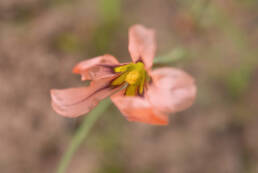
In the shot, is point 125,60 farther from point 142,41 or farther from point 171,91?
Result: point 171,91

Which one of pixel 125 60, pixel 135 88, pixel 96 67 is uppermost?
pixel 96 67

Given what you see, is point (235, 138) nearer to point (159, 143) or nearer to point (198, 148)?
point (198, 148)

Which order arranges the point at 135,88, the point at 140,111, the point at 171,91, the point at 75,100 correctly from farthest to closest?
the point at 135,88 < the point at 75,100 < the point at 171,91 < the point at 140,111

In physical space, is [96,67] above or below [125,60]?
above

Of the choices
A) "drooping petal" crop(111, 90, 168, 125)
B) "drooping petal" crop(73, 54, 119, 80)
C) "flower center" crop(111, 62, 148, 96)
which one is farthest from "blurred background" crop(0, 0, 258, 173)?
"drooping petal" crop(111, 90, 168, 125)

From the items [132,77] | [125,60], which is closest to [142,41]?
[132,77]

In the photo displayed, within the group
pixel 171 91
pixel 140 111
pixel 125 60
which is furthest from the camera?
pixel 125 60

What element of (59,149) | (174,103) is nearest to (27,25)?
(59,149)

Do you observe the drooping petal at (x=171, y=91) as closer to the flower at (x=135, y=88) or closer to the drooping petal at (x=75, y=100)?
the flower at (x=135, y=88)
